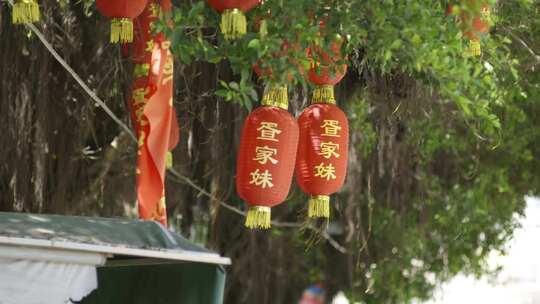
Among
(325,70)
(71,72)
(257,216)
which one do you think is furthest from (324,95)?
(71,72)

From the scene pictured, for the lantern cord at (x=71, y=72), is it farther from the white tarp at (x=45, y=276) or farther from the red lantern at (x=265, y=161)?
the white tarp at (x=45, y=276)

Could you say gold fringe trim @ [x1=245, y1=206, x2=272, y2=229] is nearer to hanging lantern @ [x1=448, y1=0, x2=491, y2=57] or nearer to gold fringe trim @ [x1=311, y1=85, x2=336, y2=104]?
gold fringe trim @ [x1=311, y1=85, x2=336, y2=104]

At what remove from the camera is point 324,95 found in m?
6.45

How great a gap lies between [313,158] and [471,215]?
460 cm

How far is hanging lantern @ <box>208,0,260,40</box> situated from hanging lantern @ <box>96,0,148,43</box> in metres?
0.48

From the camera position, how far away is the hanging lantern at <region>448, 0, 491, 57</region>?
18.0ft

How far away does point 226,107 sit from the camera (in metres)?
7.96

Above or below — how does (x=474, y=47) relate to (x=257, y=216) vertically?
above

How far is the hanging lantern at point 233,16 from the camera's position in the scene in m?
5.69

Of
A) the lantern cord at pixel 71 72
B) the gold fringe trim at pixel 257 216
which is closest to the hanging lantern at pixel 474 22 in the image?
the gold fringe trim at pixel 257 216

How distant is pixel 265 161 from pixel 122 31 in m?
0.88

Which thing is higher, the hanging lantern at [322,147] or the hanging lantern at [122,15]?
the hanging lantern at [122,15]

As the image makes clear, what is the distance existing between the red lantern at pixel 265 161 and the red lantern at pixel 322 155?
0.24m

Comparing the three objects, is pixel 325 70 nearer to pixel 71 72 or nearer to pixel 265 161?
pixel 265 161
